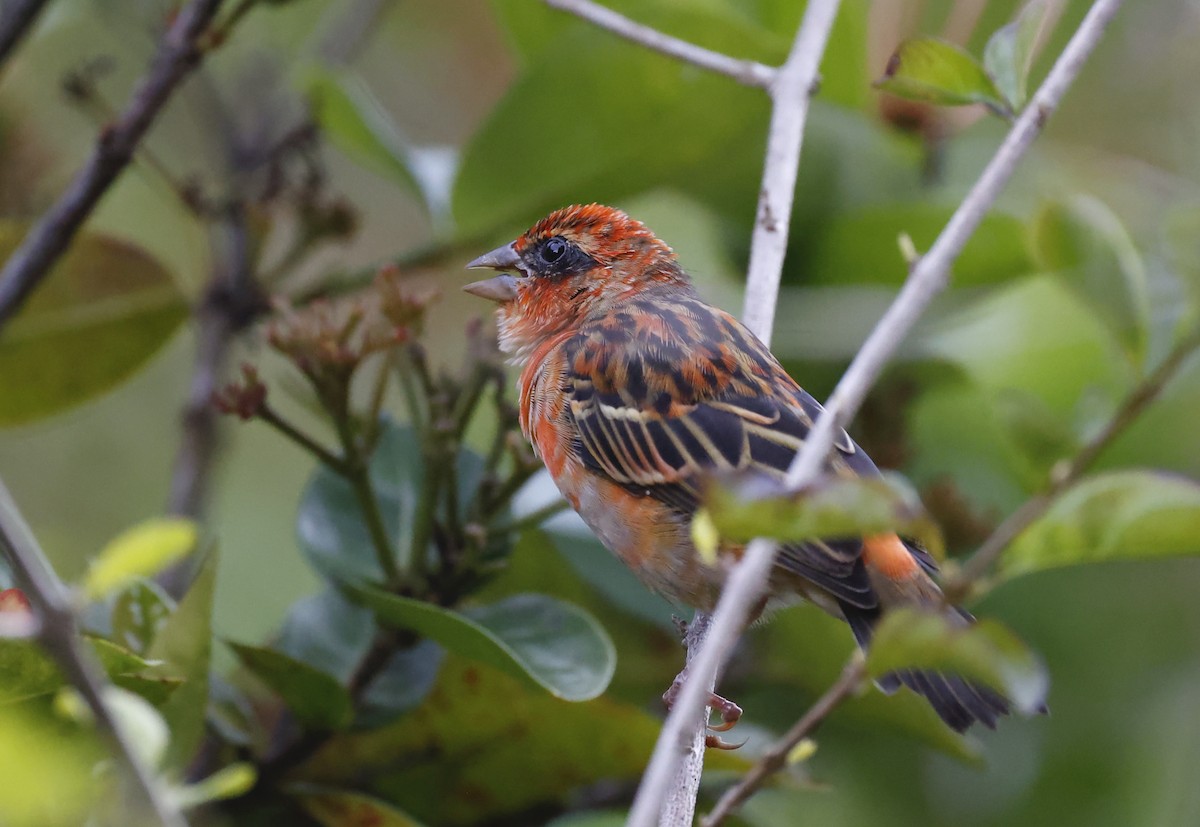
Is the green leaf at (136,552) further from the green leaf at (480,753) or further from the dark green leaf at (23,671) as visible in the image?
the green leaf at (480,753)

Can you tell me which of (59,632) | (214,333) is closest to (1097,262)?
(59,632)

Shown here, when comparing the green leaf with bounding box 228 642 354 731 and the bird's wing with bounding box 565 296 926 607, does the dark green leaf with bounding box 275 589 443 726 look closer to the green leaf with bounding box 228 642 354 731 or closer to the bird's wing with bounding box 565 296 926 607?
the green leaf with bounding box 228 642 354 731

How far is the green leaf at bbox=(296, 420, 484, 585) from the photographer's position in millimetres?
2648

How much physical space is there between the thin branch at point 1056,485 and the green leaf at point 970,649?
0.08 m

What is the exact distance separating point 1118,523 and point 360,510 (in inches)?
60.0

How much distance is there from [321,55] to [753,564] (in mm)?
3319

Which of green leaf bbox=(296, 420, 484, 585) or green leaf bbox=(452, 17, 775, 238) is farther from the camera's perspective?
green leaf bbox=(452, 17, 775, 238)

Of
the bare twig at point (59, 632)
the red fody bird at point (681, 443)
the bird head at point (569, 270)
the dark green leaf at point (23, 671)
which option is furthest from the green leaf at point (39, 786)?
the bird head at point (569, 270)

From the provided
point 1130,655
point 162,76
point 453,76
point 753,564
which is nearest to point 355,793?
point 753,564

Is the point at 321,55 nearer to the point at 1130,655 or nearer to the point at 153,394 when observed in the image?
the point at 153,394

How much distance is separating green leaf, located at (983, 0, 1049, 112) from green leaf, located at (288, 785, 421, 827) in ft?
5.58

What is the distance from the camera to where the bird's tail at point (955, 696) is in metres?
2.33

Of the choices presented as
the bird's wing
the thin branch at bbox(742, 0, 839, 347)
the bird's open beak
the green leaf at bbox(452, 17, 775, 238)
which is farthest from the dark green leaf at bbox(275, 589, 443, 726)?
the green leaf at bbox(452, 17, 775, 238)

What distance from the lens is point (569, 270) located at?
11.8 feet
